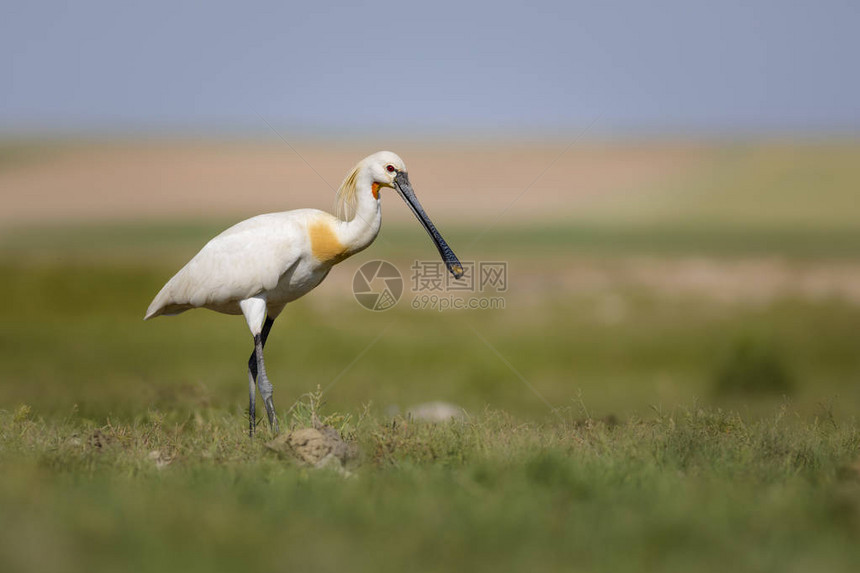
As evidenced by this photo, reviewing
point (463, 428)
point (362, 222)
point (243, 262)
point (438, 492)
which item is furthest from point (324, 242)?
point (438, 492)

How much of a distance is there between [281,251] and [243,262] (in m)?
0.43

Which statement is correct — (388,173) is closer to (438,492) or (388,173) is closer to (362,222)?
(362,222)

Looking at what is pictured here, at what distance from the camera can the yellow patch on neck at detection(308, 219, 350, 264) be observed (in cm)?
961

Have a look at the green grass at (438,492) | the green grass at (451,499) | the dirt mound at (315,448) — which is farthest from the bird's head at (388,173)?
the dirt mound at (315,448)

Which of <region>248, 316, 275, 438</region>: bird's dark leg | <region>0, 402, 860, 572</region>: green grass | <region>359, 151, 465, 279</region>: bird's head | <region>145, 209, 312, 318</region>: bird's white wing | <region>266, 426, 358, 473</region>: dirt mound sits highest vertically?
<region>359, 151, 465, 279</region>: bird's head

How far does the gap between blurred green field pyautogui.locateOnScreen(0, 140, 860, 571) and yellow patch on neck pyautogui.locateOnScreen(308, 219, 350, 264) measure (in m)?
1.73

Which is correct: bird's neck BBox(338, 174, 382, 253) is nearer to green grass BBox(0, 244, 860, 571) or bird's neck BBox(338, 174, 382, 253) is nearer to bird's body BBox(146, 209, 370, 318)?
bird's body BBox(146, 209, 370, 318)

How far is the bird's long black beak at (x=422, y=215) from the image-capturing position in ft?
32.3

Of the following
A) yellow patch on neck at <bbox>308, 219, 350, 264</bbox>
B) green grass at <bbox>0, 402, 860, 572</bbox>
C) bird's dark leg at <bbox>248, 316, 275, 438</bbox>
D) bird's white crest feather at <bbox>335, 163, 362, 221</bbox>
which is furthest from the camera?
bird's white crest feather at <bbox>335, 163, 362, 221</bbox>

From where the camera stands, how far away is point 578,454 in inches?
298

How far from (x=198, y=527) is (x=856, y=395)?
65.9 feet

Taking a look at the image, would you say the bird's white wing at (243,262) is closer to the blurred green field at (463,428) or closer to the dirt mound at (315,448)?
the blurred green field at (463,428)

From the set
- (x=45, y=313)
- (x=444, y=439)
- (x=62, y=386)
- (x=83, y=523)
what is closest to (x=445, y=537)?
(x=83, y=523)

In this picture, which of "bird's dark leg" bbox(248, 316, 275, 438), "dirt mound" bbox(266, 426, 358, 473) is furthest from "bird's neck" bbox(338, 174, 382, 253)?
"dirt mound" bbox(266, 426, 358, 473)
